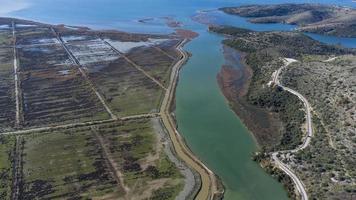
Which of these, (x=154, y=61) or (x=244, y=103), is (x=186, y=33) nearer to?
(x=154, y=61)

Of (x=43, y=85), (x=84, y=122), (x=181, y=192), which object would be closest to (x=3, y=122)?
(x=84, y=122)

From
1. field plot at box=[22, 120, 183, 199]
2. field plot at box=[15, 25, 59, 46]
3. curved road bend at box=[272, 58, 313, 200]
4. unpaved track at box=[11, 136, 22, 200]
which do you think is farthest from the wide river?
unpaved track at box=[11, 136, 22, 200]

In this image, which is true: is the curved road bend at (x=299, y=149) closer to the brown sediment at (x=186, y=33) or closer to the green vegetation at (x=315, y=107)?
the green vegetation at (x=315, y=107)

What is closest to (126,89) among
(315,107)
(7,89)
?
(7,89)

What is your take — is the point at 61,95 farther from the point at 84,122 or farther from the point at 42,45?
the point at 42,45

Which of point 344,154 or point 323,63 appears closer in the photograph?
point 344,154

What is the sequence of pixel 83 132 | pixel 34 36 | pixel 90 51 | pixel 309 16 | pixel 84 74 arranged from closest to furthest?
pixel 83 132 < pixel 84 74 < pixel 90 51 < pixel 34 36 < pixel 309 16

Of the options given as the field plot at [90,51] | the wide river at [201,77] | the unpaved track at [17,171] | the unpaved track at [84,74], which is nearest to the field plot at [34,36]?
the unpaved track at [84,74]

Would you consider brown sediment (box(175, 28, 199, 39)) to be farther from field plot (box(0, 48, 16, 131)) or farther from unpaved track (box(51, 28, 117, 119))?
field plot (box(0, 48, 16, 131))
